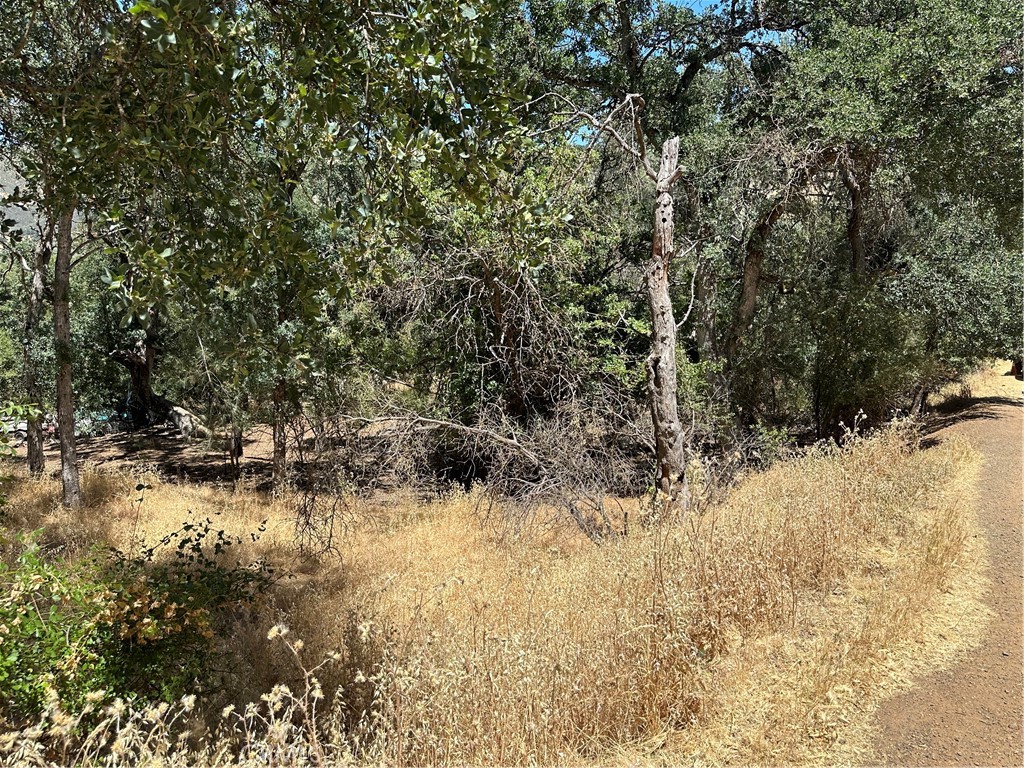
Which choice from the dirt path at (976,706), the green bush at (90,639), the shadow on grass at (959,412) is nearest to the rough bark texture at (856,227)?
the shadow on grass at (959,412)

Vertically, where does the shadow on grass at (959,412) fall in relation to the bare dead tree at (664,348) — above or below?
below

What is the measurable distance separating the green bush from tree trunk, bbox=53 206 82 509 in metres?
5.59

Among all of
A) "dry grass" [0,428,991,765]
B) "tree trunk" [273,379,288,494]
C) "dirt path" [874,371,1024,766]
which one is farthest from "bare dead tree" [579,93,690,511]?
"tree trunk" [273,379,288,494]

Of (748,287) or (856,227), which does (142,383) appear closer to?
(748,287)

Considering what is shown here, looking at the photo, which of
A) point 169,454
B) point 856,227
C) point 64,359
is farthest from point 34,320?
point 856,227

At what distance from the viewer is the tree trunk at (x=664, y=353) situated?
7.16 meters

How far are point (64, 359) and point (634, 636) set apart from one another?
9.49 m

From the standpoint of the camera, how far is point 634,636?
12.9 feet

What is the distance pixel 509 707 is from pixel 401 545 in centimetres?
541

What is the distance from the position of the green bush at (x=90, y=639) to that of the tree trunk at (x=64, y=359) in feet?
18.3

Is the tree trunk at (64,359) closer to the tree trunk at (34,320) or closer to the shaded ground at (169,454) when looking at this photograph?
the tree trunk at (34,320)

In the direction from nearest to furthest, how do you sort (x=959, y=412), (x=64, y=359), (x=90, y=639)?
(x=90, y=639)
(x=64, y=359)
(x=959, y=412)

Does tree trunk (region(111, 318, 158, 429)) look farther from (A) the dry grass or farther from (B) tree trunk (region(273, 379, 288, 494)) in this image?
(A) the dry grass

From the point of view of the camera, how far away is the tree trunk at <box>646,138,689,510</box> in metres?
7.16
